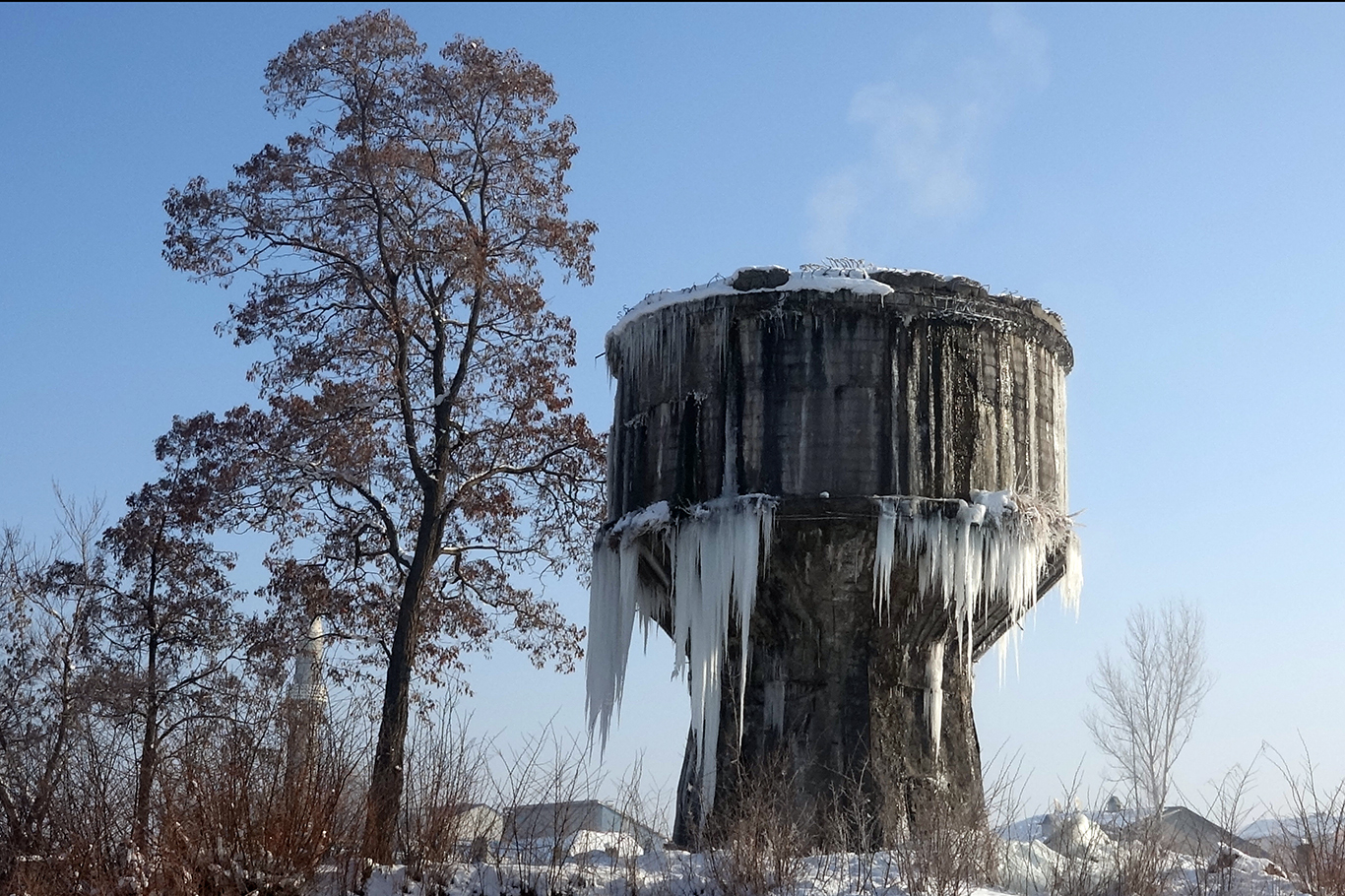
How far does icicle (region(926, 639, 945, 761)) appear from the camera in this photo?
17.1 meters

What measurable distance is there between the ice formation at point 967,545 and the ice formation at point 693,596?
128cm

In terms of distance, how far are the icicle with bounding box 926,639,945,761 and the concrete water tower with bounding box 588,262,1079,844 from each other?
0.02m

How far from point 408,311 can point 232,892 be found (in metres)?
10.1

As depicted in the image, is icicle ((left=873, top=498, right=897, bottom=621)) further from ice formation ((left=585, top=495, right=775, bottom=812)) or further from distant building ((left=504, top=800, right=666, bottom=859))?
distant building ((left=504, top=800, right=666, bottom=859))

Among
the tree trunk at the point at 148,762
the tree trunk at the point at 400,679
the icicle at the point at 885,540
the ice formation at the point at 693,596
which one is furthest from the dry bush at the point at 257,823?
the icicle at the point at 885,540

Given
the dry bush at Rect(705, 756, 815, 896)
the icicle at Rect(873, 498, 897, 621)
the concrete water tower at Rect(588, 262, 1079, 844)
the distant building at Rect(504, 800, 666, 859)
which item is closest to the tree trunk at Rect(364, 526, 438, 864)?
the distant building at Rect(504, 800, 666, 859)

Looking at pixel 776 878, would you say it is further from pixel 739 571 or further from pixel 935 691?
pixel 935 691

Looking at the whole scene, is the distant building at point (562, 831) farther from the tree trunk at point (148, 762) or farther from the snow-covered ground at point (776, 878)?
the tree trunk at point (148, 762)

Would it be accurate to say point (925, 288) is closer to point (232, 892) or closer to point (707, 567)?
point (707, 567)

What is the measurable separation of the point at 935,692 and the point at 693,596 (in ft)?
10.3

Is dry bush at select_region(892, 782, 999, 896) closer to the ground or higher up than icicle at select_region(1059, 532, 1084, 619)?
closer to the ground

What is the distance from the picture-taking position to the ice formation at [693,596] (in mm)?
15805

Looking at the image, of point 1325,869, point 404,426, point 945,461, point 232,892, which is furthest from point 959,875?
point 404,426

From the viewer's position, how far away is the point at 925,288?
16.6m
